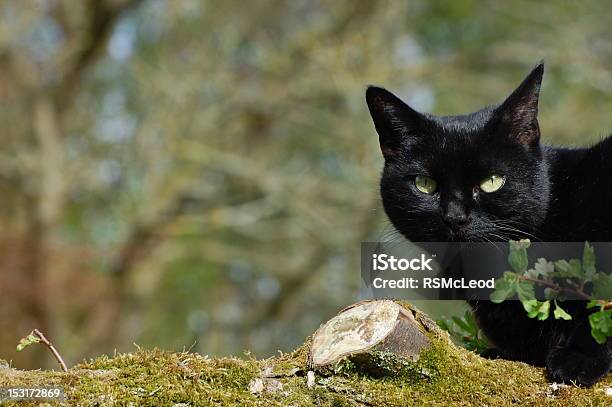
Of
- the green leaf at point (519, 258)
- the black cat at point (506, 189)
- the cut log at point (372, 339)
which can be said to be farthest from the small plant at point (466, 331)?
the cut log at point (372, 339)

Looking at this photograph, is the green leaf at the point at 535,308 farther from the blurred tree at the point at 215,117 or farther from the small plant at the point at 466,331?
the blurred tree at the point at 215,117

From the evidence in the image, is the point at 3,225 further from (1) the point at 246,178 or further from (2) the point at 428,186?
(2) the point at 428,186

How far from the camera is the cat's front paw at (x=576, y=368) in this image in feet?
7.54

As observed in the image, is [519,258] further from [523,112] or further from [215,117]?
[215,117]

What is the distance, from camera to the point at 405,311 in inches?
87.4

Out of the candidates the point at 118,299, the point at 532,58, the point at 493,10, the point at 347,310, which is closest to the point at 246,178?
the point at 118,299

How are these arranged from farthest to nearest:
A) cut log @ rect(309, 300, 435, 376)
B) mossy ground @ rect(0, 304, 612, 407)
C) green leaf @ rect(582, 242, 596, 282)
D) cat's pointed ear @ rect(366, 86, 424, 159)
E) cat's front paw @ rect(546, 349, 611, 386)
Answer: cat's pointed ear @ rect(366, 86, 424, 159) → green leaf @ rect(582, 242, 596, 282) → cat's front paw @ rect(546, 349, 611, 386) → cut log @ rect(309, 300, 435, 376) → mossy ground @ rect(0, 304, 612, 407)

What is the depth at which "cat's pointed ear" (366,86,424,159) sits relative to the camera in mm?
3088

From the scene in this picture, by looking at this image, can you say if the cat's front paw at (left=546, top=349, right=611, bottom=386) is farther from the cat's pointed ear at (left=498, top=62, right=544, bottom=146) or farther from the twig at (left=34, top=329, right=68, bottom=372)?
the twig at (left=34, top=329, right=68, bottom=372)

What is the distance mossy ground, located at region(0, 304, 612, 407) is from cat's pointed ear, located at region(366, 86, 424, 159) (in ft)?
3.60

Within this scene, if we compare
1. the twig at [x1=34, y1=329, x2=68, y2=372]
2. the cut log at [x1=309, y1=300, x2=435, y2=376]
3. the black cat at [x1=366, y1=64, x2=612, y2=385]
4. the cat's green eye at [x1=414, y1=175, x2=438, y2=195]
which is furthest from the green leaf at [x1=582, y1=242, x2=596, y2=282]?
the twig at [x1=34, y1=329, x2=68, y2=372]

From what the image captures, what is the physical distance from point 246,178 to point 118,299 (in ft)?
10.5

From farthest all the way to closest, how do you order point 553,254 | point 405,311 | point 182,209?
point 182,209 → point 553,254 → point 405,311

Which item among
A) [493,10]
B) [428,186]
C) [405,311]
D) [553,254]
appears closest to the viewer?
[405,311]
